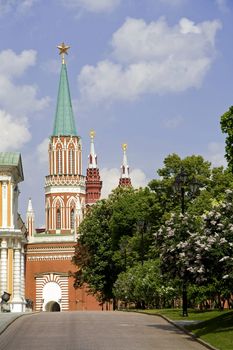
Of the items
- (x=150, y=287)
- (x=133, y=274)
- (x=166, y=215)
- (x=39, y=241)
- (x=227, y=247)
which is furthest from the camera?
(x=39, y=241)

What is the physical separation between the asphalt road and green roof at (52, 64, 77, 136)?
110m

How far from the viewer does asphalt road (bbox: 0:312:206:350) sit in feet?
86.0

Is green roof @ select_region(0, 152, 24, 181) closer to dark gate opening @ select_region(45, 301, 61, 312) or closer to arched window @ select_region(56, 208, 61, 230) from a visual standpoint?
dark gate opening @ select_region(45, 301, 61, 312)

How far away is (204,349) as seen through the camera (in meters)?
25.3

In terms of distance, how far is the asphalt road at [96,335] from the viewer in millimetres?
26222

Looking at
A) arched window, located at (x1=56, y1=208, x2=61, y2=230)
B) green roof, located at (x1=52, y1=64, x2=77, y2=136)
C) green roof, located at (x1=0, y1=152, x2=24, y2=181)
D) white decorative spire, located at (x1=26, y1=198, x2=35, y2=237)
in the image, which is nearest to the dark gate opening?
white decorative spire, located at (x1=26, y1=198, x2=35, y2=237)

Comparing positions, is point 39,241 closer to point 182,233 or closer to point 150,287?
point 150,287

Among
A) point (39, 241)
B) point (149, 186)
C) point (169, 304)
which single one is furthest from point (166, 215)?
point (39, 241)

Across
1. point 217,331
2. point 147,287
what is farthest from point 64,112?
point 217,331

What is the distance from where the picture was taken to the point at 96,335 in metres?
29.6

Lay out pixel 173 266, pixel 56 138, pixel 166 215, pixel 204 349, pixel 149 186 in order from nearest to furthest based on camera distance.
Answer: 1. pixel 204 349
2. pixel 173 266
3. pixel 166 215
4. pixel 149 186
5. pixel 56 138

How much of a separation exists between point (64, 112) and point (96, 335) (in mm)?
119118

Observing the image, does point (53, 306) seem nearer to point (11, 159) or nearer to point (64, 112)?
point (64, 112)

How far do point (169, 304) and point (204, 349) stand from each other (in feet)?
100
